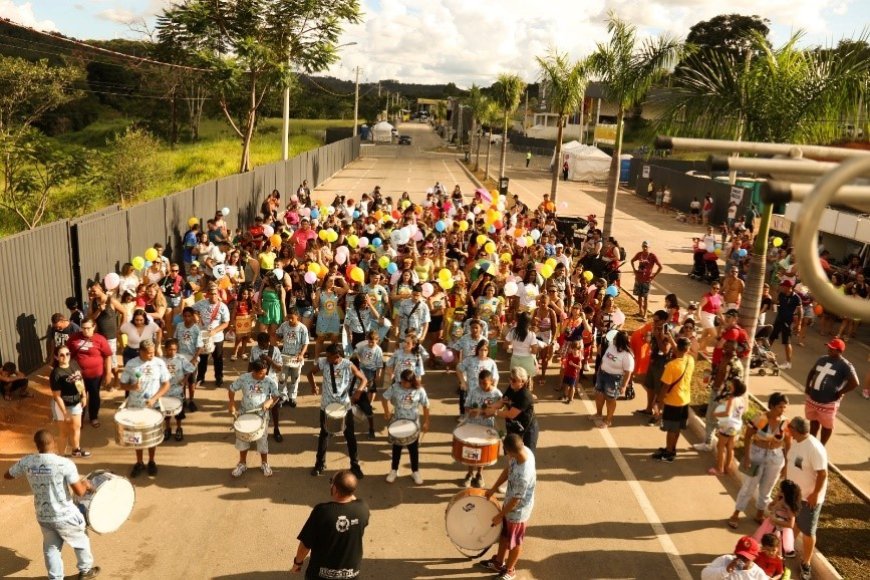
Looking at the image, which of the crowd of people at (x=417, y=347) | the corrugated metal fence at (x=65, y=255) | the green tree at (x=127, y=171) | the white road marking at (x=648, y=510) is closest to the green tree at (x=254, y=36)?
the green tree at (x=127, y=171)

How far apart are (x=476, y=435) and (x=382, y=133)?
275 feet

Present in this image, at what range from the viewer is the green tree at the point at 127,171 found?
29.1 m

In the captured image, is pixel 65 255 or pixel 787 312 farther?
pixel 787 312

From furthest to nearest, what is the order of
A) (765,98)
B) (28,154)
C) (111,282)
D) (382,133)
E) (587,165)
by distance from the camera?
(382,133)
(587,165)
(28,154)
(111,282)
(765,98)

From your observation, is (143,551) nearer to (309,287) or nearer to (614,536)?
(614,536)

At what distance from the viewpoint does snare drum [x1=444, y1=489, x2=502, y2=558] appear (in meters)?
6.55

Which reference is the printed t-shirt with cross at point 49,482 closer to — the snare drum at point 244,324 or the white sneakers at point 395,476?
the white sneakers at point 395,476

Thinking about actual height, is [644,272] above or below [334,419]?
above

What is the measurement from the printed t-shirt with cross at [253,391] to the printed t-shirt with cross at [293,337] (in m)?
1.72

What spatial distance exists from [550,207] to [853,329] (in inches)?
398

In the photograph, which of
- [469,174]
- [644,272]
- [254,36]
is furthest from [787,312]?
[469,174]

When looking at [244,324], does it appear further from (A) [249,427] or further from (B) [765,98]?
(B) [765,98]

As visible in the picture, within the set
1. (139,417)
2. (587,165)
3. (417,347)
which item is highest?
(587,165)

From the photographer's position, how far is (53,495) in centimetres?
616
